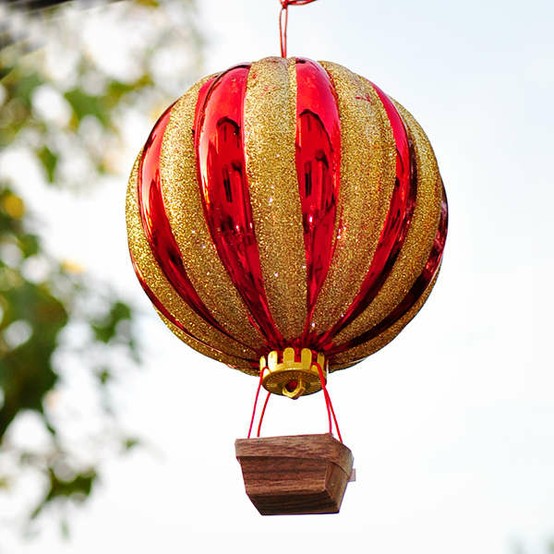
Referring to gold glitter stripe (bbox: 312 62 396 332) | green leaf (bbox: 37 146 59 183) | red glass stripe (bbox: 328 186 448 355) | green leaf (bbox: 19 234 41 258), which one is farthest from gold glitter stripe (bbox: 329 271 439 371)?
green leaf (bbox: 19 234 41 258)

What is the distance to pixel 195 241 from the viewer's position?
1.65 meters

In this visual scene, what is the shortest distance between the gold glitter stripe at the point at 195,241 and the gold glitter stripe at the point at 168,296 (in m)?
0.05

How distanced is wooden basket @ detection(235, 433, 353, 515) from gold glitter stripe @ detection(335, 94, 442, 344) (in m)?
0.20

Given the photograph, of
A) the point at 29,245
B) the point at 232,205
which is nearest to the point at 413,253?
the point at 232,205

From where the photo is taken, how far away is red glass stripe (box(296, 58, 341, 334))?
1.61 metres

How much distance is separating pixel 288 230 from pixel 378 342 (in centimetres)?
30

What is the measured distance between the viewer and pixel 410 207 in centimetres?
169

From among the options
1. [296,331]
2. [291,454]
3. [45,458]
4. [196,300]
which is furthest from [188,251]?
[45,458]

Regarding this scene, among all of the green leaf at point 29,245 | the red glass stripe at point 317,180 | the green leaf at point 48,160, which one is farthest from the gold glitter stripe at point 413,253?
the green leaf at point 29,245

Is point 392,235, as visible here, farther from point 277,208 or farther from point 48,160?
point 48,160

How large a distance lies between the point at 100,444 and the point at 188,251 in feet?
1.35

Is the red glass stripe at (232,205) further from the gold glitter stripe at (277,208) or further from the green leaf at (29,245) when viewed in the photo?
the green leaf at (29,245)

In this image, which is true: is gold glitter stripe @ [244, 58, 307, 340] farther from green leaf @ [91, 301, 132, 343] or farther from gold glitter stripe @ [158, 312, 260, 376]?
green leaf @ [91, 301, 132, 343]

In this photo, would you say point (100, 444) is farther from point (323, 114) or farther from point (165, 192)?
point (323, 114)
